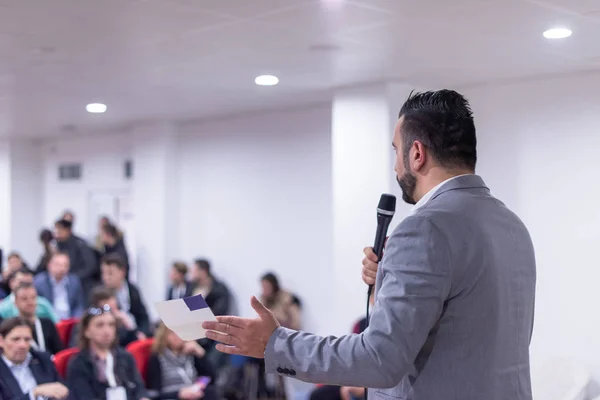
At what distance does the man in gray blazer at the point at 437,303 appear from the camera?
1541mm

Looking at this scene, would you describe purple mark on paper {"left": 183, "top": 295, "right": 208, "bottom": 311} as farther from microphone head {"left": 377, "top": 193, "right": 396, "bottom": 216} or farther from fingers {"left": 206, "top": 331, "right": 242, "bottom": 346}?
microphone head {"left": 377, "top": 193, "right": 396, "bottom": 216}

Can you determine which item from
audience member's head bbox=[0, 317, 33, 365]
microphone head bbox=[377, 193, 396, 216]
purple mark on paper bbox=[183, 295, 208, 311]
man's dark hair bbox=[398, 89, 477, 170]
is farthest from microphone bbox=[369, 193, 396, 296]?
audience member's head bbox=[0, 317, 33, 365]

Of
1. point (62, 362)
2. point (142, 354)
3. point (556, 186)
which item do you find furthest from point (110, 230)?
point (556, 186)

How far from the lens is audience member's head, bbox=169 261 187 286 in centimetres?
941

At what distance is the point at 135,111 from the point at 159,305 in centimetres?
764

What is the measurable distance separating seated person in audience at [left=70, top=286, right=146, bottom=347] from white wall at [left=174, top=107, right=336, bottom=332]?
6.85 ft

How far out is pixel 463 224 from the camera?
5.37 feet

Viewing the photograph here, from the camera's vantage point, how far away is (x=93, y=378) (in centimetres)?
529

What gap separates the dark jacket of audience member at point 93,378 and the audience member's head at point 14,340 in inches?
13.2

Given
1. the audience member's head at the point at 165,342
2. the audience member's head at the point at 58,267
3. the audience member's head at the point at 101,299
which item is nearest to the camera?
the audience member's head at the point at 101,299

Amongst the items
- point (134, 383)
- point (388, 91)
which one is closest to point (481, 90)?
point (388, 91)

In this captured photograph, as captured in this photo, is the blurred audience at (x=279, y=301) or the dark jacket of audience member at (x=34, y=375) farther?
the blurred audience at (x=279, y=301)

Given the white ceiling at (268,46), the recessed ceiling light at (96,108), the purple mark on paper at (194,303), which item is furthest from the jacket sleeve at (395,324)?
the recessed ceiling light at (96,108)

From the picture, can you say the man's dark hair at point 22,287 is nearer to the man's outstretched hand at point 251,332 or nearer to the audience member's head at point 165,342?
the audience member's head at point 165,342
